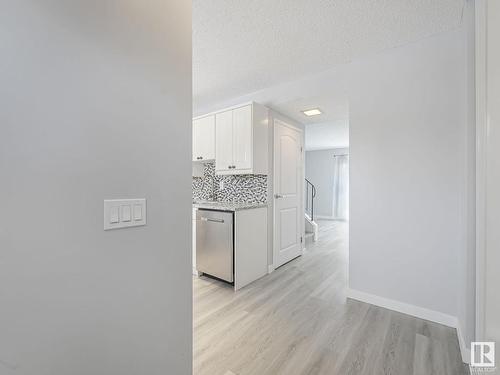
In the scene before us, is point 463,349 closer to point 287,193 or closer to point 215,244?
point 215,244

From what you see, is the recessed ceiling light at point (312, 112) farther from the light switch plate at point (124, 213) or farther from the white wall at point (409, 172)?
the light switch plate at point (124, 213)

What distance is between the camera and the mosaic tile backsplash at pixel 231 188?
3.28 metres

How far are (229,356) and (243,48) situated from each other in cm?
262

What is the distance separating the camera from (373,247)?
233cm

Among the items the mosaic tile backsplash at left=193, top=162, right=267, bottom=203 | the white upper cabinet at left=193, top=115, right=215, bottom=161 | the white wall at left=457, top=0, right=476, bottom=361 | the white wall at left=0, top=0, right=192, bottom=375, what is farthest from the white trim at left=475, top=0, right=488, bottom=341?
the white upper cabinet at left=193, top=115, right=215, bottom=161

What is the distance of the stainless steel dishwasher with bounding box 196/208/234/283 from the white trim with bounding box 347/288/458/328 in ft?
4.53

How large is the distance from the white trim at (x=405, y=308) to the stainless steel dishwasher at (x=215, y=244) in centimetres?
138

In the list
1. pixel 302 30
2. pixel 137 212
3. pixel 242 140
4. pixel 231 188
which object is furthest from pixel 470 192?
pixel 231 188

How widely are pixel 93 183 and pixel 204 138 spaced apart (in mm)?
2757

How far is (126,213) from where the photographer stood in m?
0.88

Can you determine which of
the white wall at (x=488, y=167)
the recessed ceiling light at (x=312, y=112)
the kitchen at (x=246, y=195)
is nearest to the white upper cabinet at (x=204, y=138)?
the kitchen at (x=246, y=195)

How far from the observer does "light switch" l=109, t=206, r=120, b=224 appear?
84cm

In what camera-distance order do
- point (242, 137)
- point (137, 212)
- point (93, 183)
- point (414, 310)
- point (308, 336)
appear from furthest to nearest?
point (242, 137), point (414, 310), point (308, 336), point (137, 212), point (93, 183)

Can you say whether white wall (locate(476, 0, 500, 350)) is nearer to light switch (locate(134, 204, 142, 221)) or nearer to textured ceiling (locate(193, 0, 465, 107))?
textured ceiling (locate(193, 0, 465, 107))
